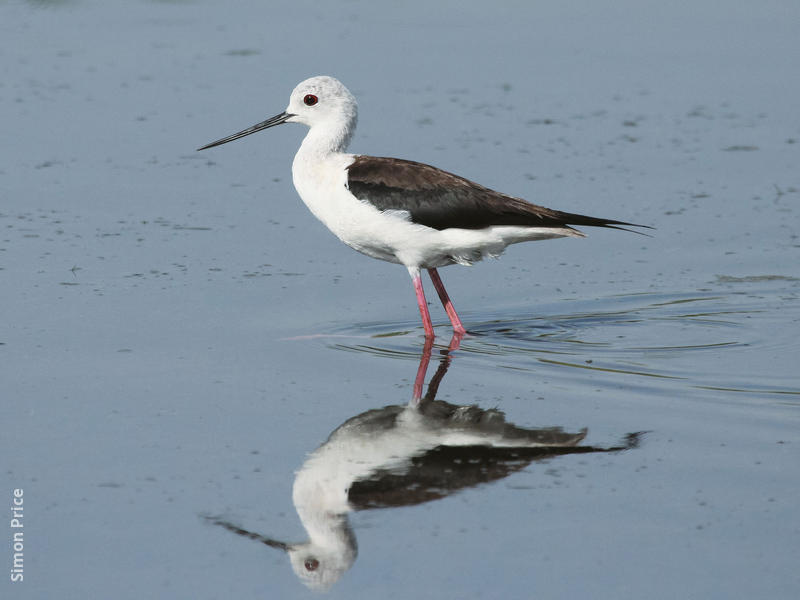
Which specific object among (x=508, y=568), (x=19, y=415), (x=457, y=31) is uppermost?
(x=457, y=31)

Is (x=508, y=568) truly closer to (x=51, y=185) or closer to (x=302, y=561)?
(x=302, y=561)

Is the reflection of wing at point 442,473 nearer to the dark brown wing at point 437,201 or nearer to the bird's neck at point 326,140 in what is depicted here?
the dark brown wing at point 437,201

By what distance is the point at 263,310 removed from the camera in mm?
7961

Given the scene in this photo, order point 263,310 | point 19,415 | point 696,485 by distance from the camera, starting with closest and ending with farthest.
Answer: point 696,485 → point 19,415 → point 263,310

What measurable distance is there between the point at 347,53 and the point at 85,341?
7035 millimetres

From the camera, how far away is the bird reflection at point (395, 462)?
5.00m

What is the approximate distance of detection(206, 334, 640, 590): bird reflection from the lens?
197 inches

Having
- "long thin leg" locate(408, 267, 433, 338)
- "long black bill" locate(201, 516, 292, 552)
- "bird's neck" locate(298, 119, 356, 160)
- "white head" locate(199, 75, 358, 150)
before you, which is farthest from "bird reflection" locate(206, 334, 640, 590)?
"white head" locate(199, 75, 358, 150)

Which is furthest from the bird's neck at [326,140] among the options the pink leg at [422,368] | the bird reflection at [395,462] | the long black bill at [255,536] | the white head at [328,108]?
the long black bill at [255,536]

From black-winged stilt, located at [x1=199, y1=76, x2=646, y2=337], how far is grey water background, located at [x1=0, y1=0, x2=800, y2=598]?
409 mm

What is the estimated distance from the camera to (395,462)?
5.68 metres

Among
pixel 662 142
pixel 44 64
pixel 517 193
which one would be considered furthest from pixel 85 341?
pixel 44 64

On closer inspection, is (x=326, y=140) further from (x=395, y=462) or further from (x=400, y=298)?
(x=395, y=462)

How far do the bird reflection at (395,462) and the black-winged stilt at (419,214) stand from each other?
1441mm
